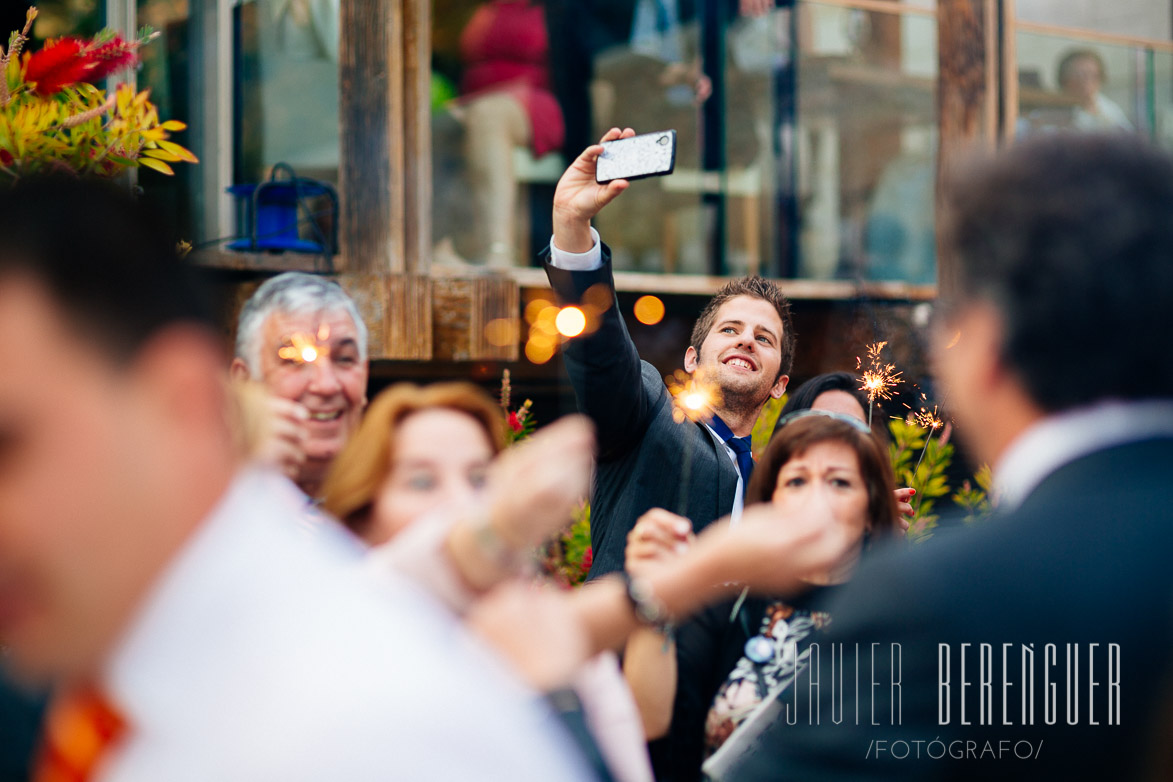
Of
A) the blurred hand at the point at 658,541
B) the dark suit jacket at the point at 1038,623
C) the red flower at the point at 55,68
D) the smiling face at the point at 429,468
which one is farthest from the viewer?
the red flower at the point at 55,68

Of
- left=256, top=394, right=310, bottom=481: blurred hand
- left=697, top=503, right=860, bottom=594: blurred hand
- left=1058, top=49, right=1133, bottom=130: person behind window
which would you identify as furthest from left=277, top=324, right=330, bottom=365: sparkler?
left=1058, top=49, right=1133, bottom=130: person behind window

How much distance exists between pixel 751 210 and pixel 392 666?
6260mm

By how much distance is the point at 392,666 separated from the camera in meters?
0.77

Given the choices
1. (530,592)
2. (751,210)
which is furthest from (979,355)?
(751,210)

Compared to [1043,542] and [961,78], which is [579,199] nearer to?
[1043,542]

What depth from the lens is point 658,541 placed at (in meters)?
1.44

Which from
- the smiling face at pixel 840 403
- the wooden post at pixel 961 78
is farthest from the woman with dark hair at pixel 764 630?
the wooden post at pixel 961 78

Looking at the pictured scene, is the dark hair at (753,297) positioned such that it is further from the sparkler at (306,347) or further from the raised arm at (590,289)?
the sparkler at (306,347)

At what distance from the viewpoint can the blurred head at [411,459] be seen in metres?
1.75

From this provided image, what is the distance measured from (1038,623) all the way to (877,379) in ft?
6.93

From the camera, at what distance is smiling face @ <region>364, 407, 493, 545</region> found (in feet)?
5.71

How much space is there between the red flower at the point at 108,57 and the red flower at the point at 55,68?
0.02 m

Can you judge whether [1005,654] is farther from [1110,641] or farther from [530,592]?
[530,592]

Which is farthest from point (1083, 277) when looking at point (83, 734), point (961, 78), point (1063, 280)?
point (961, 78)
